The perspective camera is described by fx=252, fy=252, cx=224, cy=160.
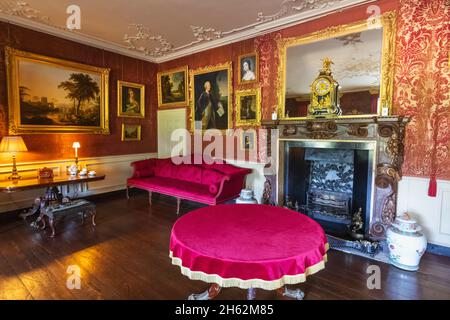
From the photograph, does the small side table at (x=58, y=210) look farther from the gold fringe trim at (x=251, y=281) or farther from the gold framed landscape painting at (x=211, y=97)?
the gold fringe trim at (x=251, y=281)

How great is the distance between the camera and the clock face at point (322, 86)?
4.04m

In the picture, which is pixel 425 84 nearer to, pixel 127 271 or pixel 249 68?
pixel 249 68

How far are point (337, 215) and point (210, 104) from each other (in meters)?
3.61

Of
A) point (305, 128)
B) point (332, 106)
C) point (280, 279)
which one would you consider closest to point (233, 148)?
point (305, 128)

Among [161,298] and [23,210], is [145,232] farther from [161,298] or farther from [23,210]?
[23,210]

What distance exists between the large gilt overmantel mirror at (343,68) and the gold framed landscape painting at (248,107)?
1.95 ft

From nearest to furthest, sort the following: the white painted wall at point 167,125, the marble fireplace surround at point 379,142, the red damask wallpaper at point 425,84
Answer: the red damask wallpaper at point 425,84
the marble fireplace surround at point 379,142
the white painted wall at point 167,125

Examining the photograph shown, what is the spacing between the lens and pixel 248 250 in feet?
5.98

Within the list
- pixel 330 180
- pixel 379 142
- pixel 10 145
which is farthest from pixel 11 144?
pixel 379 142

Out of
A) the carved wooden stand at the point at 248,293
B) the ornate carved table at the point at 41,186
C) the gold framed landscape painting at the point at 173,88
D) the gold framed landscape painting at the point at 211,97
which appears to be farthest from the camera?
the gold framed landscape painting at the point at 173,88

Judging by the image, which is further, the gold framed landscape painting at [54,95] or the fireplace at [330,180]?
the gold framed landscape painting at [54,95]

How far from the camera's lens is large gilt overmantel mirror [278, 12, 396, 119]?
12.0 feet

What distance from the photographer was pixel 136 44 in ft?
19.2

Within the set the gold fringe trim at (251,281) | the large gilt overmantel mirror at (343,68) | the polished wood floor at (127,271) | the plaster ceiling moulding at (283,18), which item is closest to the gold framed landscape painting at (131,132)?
the plaster ceiling moulding at (283,18)
